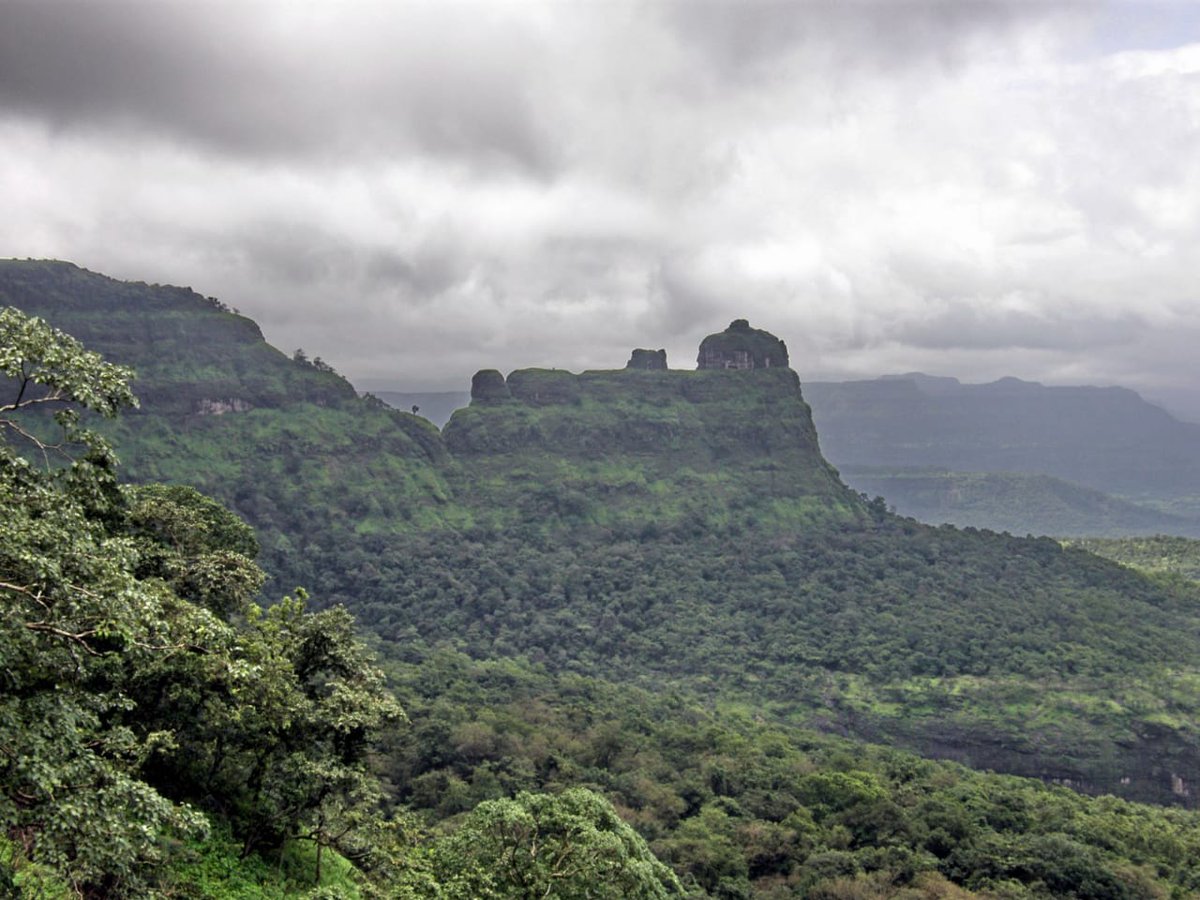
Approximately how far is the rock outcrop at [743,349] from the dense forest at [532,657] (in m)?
6.25

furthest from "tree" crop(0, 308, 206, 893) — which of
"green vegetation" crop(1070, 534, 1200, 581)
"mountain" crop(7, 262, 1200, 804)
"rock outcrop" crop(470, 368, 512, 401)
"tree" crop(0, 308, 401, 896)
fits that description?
"rock outcrop" crop(470, 368, 512, 401)

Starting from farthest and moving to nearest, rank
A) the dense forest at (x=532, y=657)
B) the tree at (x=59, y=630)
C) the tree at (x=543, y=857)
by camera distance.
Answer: the tree at (x=543, y=857) → the dense forest at (x=532, y=657) → the tree at (x=59, y=630)

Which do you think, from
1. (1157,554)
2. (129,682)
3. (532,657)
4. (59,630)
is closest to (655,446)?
(532,657)

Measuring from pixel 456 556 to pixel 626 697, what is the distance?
183 ft

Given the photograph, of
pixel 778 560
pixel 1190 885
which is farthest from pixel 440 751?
pixel 778 560

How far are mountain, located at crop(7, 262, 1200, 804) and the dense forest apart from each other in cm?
62

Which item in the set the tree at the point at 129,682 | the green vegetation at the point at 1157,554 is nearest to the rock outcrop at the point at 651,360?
the green vegetation at the point at 1157,554

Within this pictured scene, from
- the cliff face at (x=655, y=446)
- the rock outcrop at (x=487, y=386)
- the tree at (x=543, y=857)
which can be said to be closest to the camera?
the tree at (x=543, y=857)

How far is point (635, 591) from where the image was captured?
117125 millimetres

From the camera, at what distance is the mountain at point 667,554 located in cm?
8212

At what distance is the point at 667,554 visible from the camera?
129625 millimetres

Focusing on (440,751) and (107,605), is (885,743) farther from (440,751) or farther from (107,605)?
(107,605)

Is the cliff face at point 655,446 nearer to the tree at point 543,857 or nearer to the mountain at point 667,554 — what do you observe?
the mountain at point 667,554

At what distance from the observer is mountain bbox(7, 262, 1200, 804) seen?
82.1 meters
